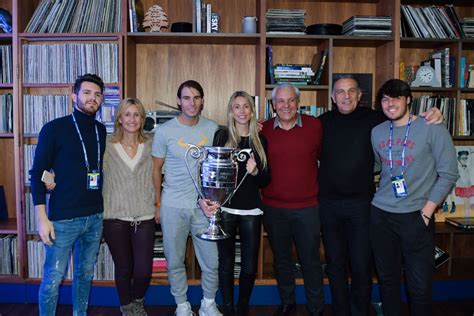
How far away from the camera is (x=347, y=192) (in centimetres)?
275

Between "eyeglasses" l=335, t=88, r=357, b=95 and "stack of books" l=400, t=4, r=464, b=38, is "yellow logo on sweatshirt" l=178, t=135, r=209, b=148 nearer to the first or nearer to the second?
"eyeglasses" l=335, t=88, r=357, b=95

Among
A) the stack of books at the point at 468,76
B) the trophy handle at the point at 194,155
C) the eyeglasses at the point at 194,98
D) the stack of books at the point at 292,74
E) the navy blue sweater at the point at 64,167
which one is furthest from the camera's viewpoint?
the stack of books at the point at 468,76

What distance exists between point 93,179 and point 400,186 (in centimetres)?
186

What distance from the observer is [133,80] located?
3625 mm

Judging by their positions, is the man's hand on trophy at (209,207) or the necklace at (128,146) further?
the necklace at (128,146)

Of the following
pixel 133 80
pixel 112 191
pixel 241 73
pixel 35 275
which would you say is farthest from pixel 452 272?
pixel 35 275

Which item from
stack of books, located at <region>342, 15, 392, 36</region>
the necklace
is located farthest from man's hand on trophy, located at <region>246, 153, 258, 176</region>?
stack of books, located at <region>342, 15, 392, 36</region>

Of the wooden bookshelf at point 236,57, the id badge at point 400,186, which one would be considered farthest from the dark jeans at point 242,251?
the id badge at point 400,186

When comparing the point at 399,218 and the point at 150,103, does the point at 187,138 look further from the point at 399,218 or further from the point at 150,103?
the point at 399,218

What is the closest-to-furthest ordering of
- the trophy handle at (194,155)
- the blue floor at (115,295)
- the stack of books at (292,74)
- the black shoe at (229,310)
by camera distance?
the trophy handle at (194,155) < the black shoe at (229,310) < the blue floor at (115,295) < the stack of books at (292,74)

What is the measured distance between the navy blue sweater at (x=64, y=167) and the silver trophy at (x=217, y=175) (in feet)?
2.15

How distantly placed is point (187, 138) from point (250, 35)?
1.11 meters

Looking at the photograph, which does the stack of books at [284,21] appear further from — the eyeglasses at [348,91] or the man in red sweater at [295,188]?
the eyeglasses at [348,91]

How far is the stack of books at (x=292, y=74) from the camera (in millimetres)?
3502
